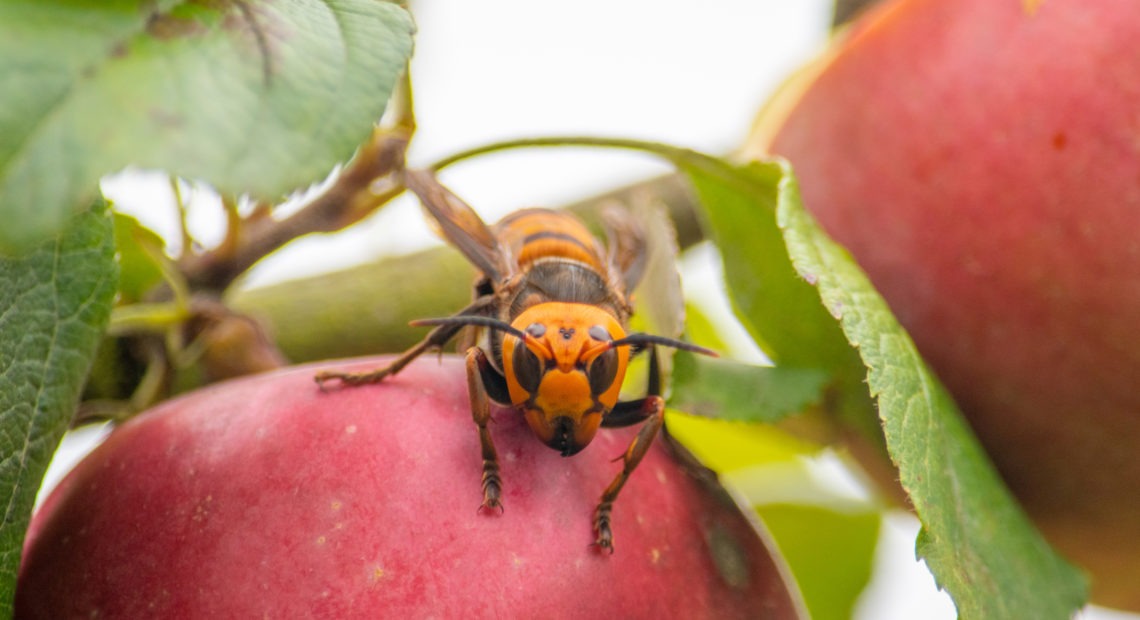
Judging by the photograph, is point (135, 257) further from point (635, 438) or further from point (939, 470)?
point (939, 470)

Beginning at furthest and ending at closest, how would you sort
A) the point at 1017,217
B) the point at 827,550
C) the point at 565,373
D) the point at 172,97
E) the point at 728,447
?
the point at 728,447 < the point at 827,550 < the point at 1017,217 < the point at 565,373 < the point at 172,97

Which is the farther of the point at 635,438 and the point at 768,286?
the point at 768,286

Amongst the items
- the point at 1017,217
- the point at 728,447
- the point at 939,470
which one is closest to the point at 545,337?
the point at 939,470

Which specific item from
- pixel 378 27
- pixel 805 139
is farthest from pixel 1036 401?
pixel 378 27

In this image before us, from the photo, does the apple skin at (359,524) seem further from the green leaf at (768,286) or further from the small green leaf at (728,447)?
the small green leaf at (728,447)

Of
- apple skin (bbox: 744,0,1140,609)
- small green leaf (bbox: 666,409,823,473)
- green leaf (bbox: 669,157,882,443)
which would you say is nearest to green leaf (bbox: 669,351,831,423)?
green leaf (bbox: 669,157,882,443)

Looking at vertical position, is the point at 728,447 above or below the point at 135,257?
below
